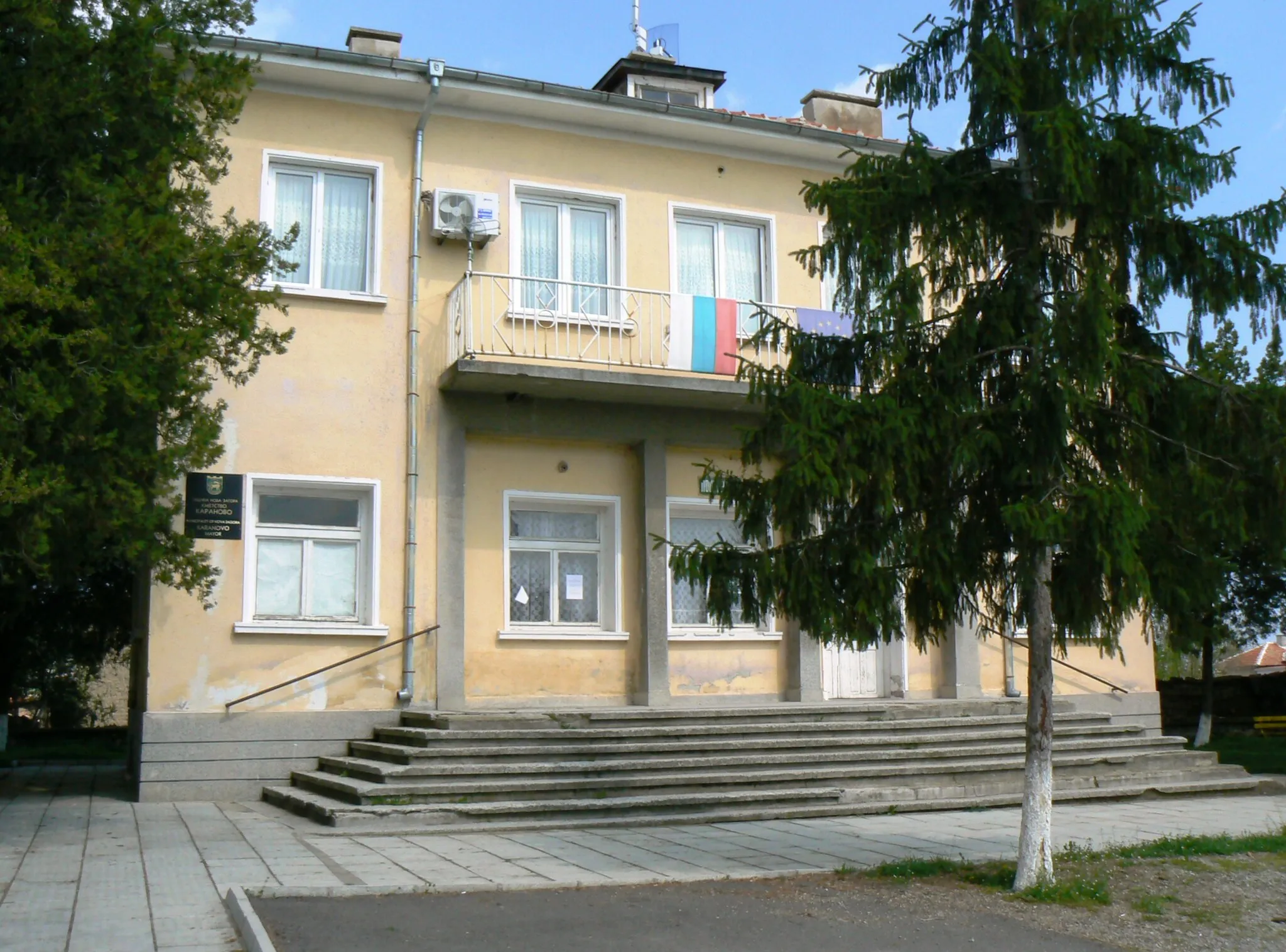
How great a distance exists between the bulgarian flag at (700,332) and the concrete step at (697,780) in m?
4.82

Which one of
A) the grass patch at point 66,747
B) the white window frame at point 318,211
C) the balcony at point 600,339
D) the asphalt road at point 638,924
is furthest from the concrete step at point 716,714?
the grass patch at point 66,747

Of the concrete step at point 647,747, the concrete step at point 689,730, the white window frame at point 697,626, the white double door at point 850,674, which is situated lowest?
the concrete step at point 647,747

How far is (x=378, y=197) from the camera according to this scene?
48.4 ft

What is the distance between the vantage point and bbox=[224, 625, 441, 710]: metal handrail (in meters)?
→ 13.2

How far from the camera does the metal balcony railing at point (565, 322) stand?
1462 centimetres

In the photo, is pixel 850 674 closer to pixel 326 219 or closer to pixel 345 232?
pixel 345 232

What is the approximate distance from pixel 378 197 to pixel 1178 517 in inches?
377

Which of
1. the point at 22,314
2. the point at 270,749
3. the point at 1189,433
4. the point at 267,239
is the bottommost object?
the point at 270,749

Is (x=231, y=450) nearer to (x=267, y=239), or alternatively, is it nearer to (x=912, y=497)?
(x=267, y=239)

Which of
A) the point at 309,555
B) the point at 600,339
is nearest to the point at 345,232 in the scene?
the point at 600,339

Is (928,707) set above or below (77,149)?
below

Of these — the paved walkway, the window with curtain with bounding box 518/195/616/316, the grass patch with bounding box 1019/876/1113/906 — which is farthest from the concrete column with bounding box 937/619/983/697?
the grass patch with bounding box 1019/876/1113/906

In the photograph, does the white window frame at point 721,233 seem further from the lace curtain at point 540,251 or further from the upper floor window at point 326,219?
the upper floor window at point 326,219

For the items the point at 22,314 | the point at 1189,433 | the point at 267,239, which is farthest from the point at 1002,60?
the point at 22,314
